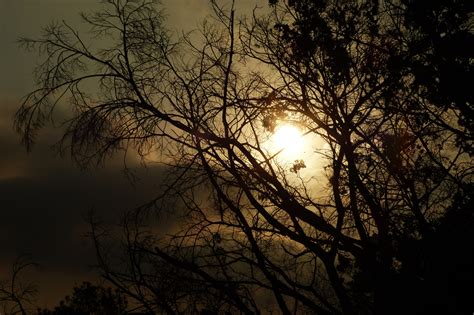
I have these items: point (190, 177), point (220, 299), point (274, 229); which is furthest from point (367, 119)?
point (220, 299)

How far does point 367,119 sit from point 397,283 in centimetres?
371

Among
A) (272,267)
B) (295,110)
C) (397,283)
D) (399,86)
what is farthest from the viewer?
(399,86)

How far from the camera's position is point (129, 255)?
10.1 metres

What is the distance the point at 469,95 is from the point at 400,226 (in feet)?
11.9

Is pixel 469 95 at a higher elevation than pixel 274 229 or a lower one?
higher

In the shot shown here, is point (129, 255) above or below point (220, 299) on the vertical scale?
above

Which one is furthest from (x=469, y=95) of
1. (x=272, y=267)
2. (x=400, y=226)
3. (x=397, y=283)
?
(x=272, y=267)

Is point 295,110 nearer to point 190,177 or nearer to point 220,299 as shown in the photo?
point 190,177

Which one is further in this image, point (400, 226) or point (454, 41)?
point (454, 41)

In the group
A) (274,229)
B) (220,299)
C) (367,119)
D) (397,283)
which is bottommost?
(397,283)

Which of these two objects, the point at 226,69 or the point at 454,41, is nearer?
the point at 226,69

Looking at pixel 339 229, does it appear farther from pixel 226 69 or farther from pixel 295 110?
pixel 226 69

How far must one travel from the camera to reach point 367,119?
11281mm

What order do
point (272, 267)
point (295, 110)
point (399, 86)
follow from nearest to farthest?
point (272, 267) < point (295, 110) < point (399, 86)
